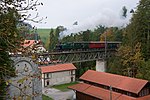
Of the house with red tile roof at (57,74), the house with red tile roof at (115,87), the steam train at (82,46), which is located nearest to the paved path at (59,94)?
the house with red tile roof at (57,74)

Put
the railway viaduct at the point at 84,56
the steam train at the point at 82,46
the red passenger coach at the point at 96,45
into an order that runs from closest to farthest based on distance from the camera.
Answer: the railway viaduct at the point at 84,56 < the steam train at the point at 82,46 < the red passenger coach at the point at 96,45

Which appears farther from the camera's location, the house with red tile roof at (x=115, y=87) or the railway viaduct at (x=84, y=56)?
the railway viaduct at (x=84, y=56)

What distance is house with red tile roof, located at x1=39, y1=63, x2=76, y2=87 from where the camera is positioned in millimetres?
43700

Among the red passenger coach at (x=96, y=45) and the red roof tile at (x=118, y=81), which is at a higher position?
the red passenger coach at (x=96, y=45)

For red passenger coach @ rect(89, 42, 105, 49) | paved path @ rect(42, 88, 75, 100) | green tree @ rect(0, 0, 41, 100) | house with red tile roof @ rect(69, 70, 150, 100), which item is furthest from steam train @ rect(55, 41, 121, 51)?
green tree @ rect(0, 0, 41, 100)

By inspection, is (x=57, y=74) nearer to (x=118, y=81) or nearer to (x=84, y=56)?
(x=84, y=56)

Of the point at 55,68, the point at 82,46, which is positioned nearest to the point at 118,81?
the point at 82,46

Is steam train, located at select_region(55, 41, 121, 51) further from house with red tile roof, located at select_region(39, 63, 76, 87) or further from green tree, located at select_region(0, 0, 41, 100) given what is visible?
green tree, located at select_region(0, 0, 41, 100)

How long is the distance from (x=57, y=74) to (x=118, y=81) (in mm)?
19188

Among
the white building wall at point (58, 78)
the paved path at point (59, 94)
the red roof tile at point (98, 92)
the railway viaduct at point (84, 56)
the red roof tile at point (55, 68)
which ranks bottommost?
the paved path at point (59, 94)

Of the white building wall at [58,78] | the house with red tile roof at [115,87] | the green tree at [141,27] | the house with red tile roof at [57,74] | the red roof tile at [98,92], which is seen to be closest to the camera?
the house with red tile roof at [115,87]

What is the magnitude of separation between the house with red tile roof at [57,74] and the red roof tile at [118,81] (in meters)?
13.1

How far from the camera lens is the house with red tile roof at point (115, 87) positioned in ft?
80.0

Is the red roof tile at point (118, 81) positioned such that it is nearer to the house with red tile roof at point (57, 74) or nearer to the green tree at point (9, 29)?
the house with red tile roof at point (57, 74)
